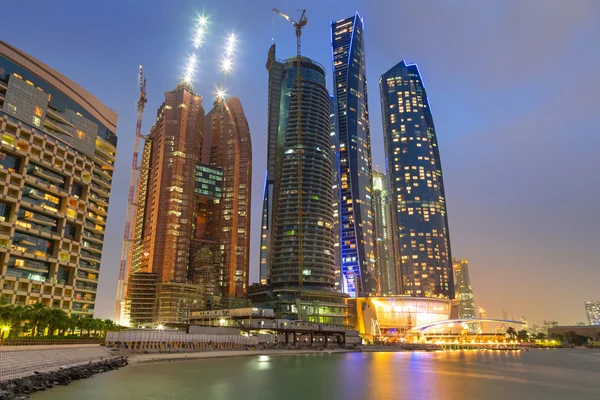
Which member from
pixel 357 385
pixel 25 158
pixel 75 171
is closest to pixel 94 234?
pixel 75 171

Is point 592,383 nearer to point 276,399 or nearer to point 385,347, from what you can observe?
point 276,399

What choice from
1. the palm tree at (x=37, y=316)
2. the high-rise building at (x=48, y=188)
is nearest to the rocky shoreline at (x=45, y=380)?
the palm tree at (x=37, y=316)

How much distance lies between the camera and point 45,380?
158 feet

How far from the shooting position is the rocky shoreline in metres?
39.8

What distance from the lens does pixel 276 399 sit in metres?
47.4

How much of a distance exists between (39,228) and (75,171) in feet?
64.9

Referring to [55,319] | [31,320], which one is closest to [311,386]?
[55,319]

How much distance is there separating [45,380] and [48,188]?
234ft

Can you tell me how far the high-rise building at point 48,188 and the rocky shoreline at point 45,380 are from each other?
43.3 metres

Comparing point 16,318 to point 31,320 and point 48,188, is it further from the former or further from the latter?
point 48,188

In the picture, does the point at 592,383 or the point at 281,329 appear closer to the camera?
the point at 592,383

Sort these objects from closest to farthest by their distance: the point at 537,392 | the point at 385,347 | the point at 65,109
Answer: the point at 537,392
the point at 65,109
the point at 385,347

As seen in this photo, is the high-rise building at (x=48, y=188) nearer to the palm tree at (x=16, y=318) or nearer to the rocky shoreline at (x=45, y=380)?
the palm tree at (x=16, y=318)

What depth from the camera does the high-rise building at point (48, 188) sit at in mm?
97188
